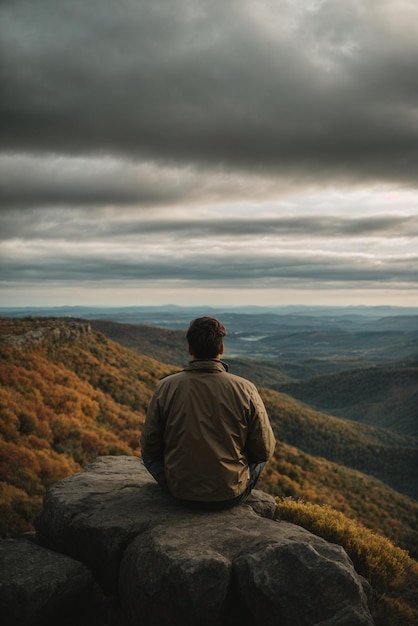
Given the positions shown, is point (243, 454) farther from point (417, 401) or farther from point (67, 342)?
point (417, 401)

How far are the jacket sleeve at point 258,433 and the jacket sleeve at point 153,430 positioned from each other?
3.71ft

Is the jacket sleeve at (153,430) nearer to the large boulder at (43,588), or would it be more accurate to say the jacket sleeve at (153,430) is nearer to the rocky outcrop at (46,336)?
the large boulder at (43,588)

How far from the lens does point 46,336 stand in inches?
1098

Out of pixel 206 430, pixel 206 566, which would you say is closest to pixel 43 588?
pixel 206 566

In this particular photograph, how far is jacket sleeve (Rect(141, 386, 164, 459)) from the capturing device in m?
5.48

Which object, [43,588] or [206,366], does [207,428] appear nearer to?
[206,366]

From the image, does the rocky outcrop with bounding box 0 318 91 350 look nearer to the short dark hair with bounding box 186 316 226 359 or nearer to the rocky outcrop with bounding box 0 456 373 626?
the rocky outcrop with bounding box 0 456 373 626

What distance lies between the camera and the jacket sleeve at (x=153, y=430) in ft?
18.0

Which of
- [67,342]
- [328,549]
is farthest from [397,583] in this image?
[67,342]

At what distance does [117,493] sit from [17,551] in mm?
1596

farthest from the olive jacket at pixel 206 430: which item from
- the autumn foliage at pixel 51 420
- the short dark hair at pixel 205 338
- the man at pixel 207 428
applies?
the autumn foliage at pixel 51 420

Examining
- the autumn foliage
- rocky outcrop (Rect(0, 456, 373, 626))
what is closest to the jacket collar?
rocky outcrop (Rect(0, 456, 373, 626))

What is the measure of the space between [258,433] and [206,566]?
1683 millimetres

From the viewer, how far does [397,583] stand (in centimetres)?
675
